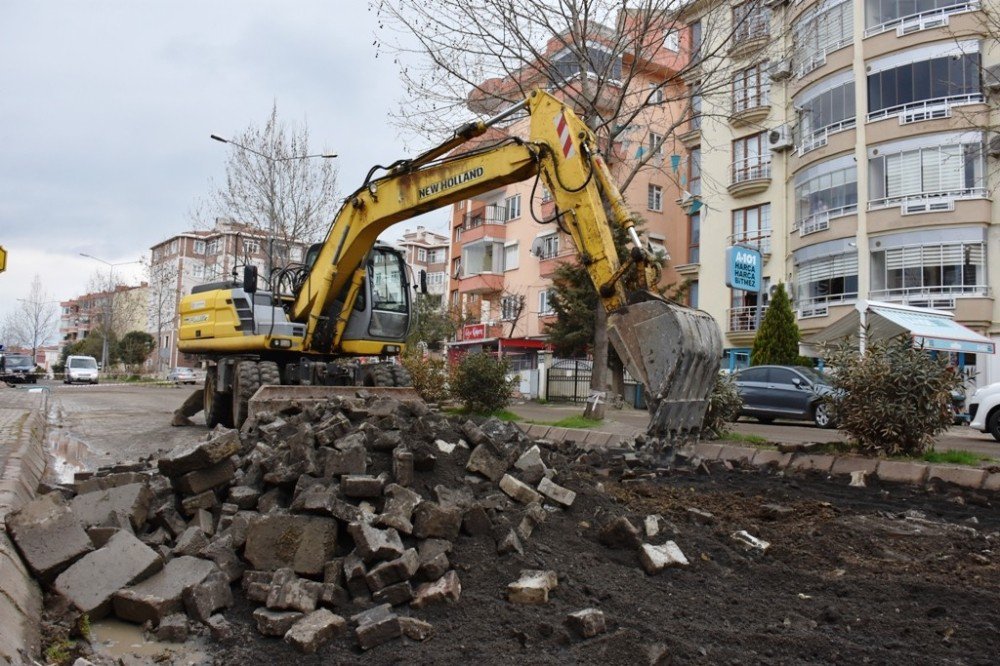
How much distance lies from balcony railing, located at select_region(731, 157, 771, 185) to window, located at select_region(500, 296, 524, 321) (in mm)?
12030

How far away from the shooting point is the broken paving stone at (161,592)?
3602mm

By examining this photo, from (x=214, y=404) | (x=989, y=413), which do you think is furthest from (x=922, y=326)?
(x=214, y=404)

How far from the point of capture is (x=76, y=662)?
119 inches

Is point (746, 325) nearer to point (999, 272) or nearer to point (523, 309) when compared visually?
point (999, 272)

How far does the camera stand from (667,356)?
→ 256 inches

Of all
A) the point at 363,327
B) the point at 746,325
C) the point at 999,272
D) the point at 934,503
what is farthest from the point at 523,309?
the point at 934,503

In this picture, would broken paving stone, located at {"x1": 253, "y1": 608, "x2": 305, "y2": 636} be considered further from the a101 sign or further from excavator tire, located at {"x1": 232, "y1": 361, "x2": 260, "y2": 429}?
the a101 sign

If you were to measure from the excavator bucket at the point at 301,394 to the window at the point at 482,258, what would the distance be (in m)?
30.9

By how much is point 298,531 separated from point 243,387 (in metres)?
7.52

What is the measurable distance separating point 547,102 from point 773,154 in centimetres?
2348

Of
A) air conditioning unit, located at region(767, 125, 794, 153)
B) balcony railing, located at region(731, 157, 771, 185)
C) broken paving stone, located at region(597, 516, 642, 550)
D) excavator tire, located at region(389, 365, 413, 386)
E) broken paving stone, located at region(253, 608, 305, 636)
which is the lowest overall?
broken paving stone, located at region(253, 608, 305, 636)

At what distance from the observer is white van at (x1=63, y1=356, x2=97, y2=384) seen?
4475 cm

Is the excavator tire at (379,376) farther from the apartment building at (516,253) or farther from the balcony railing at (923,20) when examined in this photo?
the balcony railing at (923,20)

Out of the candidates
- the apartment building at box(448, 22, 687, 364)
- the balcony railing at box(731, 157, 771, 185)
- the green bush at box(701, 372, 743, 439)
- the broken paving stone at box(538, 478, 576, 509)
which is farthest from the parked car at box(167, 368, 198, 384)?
the broken paving stone at box(538, 478, 576, 509)
